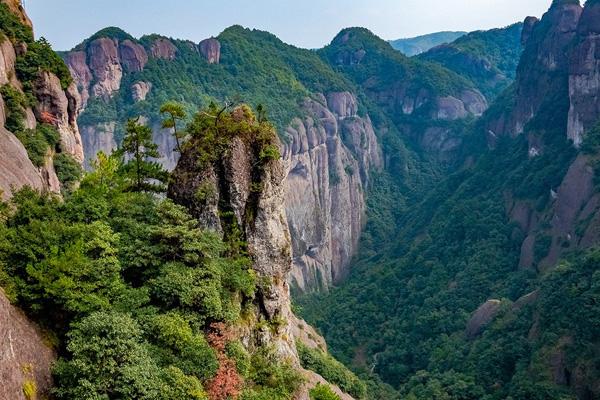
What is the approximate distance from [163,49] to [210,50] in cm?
1385

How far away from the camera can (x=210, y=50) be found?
124688mm

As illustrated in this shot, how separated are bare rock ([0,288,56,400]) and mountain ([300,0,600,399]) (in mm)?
41736

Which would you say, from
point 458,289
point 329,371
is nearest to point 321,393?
point 329,371

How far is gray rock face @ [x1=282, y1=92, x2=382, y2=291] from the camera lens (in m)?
102

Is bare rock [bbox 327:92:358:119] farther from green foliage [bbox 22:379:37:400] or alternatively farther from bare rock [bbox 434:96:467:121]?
green foliage [bbox 22:379:37:400]

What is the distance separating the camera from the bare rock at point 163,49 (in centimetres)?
11194

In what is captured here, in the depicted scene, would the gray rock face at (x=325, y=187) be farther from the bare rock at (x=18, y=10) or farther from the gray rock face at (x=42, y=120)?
the bare rock at (x=18, y=10)

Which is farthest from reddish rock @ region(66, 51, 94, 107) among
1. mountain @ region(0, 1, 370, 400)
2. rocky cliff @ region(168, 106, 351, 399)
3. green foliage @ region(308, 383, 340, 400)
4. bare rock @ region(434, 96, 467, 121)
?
bare rock @ region(434, 96, 467, 121)

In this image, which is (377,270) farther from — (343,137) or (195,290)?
(195,290)

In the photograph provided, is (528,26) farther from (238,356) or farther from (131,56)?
(238,356)

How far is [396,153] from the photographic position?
145 m

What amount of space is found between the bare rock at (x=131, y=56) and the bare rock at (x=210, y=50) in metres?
19.8

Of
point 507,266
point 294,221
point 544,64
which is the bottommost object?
point 507,266

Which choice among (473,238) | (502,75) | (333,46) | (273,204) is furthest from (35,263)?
(502,75)
